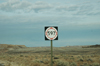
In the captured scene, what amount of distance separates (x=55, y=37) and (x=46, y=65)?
6395 mm

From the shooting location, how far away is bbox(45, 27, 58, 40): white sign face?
13.3m

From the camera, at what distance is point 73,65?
18.2 meters

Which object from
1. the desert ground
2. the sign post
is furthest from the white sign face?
the desert ground

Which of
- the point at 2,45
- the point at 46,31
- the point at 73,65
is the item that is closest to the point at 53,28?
the point at 46,31

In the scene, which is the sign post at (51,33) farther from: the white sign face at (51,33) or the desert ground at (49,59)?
the desert ground at (49,59)

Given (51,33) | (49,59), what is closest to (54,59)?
(49,59)

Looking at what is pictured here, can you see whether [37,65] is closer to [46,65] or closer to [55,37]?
[46,65]

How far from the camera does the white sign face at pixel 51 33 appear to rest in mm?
13344

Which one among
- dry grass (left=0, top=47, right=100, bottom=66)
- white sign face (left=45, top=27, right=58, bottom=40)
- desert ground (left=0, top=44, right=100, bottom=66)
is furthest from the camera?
desert ground (left=0, top=44, right=100, bottom=66)

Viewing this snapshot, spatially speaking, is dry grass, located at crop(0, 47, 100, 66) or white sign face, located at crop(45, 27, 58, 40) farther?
dry grass, located at crop(0, 47, 100, 66)

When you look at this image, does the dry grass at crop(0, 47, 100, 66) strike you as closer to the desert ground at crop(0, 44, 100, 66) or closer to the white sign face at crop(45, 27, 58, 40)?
the desert ground at crop(0, 44, 100, 66)

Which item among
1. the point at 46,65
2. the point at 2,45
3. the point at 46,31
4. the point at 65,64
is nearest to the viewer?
the point at 46,31

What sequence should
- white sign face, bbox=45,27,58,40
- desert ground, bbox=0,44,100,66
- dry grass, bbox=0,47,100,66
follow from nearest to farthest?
1. white sign face, bbox=45,27,58,40
2. dry grass, bbox=0,47,100,66
3. desert ground, bbox=0,44,100,66

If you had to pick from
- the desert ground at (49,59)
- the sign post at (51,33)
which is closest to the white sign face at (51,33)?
the sign post at (51,33)
